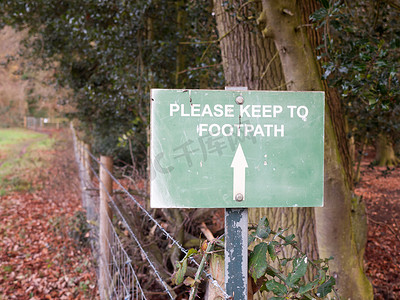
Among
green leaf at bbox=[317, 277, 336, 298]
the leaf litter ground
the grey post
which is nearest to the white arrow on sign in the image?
the grey post

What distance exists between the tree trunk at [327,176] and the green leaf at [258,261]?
5.93ft

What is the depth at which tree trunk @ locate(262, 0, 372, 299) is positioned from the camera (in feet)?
9.95

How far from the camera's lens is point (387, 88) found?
2.81m

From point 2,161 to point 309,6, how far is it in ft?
54.3

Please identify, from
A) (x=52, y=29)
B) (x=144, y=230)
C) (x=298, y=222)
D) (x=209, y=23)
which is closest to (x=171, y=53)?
(x=209, y=23)

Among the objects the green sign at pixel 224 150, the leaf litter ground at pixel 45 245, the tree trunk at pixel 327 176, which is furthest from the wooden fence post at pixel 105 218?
the green sign at pixel 224 150

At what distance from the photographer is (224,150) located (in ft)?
4.53

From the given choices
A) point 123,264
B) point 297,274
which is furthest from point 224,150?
point 123,264

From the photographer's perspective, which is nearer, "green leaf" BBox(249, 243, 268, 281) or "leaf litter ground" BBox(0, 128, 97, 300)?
"green leaf" BBox(249, 243, 268, 281)

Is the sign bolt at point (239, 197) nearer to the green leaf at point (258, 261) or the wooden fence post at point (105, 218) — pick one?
the green leaf at point (258, 261)

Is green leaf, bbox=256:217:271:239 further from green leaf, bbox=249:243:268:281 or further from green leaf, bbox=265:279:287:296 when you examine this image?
green leaf, bbox=265:279:287:296

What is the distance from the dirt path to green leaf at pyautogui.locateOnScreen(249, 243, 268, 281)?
10.8 ft

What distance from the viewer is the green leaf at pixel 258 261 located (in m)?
1.35

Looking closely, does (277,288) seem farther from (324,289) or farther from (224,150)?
(224,150)
